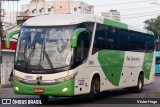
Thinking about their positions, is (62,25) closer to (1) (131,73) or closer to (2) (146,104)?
(2) (146,104)

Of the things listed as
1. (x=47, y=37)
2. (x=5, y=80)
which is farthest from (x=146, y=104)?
(x=5, y=80)

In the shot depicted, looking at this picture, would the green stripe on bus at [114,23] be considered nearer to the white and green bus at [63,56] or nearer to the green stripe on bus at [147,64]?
the white and green bus at [63,56]

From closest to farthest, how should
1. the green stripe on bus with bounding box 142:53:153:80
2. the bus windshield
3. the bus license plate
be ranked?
1. the bus license plate
2. the bus windshield
3. the green stripe on bus with bounding box 142:53:153:80

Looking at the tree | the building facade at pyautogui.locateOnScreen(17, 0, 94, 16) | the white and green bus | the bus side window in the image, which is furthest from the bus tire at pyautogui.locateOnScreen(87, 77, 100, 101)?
the building facade at pyautogui.locateOnScreen(17, 0, 94, 16)

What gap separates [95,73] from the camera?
1631cm

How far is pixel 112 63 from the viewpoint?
59.8 ft

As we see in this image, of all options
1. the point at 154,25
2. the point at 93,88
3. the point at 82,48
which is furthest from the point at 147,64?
Answer: the point at 154,25

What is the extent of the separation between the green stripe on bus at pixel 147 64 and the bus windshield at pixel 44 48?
9094 mm

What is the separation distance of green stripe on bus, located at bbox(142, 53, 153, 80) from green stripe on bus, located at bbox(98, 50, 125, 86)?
13.0ft

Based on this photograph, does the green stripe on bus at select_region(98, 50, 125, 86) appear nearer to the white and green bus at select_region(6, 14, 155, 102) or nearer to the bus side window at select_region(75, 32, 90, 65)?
the white and green bus at select_region(6, 14, 155, 102)

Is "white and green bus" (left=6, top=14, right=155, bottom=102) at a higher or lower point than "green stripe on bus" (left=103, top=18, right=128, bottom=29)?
lower

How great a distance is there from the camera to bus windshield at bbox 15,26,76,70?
1457 cm

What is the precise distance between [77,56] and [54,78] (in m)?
1.18

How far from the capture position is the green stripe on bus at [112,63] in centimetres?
1713
